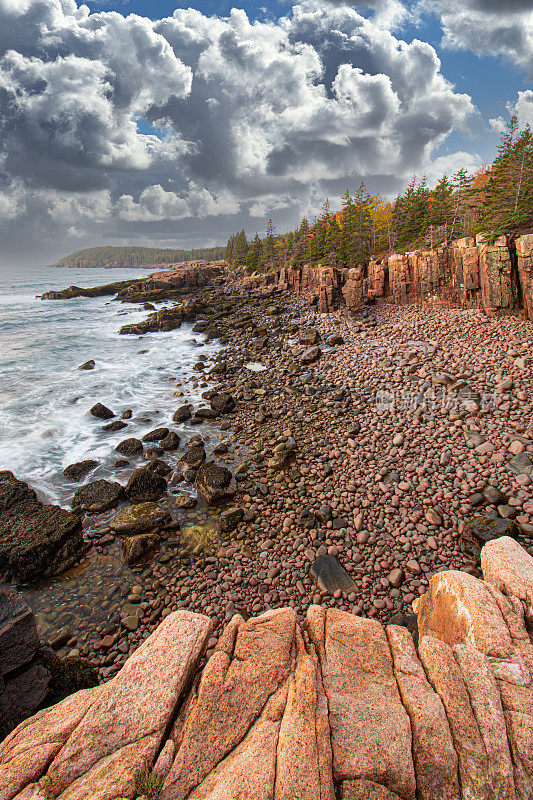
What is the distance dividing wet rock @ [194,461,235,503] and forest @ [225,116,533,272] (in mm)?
24450

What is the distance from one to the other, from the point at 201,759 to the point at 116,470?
483 inches

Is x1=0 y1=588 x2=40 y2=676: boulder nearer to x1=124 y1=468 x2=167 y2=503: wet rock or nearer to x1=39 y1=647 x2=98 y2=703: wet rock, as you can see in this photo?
x1=39 y1=647 x2=98 y2=703: wet rock

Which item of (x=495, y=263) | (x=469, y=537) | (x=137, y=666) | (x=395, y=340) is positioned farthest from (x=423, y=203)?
(x=137, y=666)

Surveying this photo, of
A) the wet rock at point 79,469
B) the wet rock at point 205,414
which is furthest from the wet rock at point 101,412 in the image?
the wet rock at point 205,414

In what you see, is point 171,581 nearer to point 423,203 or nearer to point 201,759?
point 201,759

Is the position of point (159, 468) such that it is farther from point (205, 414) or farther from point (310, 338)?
point (310, 338)

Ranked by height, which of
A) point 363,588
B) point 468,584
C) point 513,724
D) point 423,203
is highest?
point 423,203

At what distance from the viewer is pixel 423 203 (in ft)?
147

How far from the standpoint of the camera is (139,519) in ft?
36.8

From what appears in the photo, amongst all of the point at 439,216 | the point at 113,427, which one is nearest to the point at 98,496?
the point at 113,427

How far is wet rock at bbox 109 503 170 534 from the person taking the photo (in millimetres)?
11000

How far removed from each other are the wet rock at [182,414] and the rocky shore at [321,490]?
0.13 metres

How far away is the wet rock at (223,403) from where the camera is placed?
18625 millimetres

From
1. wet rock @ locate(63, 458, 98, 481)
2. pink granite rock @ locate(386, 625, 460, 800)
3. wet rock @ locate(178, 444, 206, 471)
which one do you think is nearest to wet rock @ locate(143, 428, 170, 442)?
wet rock @ locate(178, 444, 206, 471)
